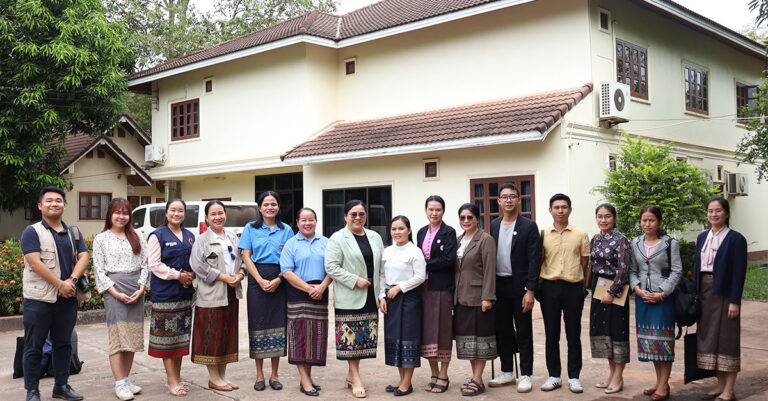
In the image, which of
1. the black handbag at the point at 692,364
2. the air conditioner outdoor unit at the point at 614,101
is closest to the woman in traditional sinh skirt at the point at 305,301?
the black handbag at the point at 692,364

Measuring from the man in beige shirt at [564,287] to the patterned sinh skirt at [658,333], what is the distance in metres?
0.56

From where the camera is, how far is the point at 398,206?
48.4ft

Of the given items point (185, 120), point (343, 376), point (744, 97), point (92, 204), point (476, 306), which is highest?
point (744, 97)

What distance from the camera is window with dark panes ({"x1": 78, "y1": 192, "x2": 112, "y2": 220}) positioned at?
20859mm

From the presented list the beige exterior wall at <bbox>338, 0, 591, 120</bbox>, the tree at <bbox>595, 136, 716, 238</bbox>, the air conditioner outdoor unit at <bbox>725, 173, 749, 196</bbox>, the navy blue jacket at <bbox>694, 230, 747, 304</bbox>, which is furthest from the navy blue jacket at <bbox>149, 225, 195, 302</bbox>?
the air conditioner outdoor unit at <bbox>725, 173, 749, 196</bbox>

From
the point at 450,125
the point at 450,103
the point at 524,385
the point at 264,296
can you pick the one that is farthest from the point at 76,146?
the point at 524,385

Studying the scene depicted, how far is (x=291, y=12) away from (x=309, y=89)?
13.3m

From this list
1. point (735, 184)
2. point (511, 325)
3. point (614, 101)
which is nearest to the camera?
point (511, 325)

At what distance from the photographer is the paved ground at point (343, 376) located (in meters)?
6.03

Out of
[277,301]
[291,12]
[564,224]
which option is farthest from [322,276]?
[291,12]

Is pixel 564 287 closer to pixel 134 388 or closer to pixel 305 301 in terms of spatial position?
pixel 305 301

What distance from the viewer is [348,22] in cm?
1839

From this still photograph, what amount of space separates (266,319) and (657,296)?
3491 mm

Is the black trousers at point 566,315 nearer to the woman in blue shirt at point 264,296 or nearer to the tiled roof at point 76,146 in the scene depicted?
the woman in blue shirt at point 264,296
